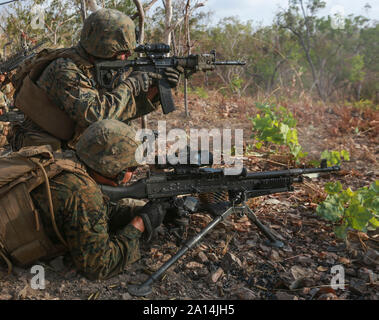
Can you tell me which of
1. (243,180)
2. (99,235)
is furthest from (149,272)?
(243,180)

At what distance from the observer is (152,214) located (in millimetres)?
2699

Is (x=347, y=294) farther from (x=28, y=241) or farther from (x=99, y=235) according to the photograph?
(x=28, y=241)

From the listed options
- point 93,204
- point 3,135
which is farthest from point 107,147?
point 3,135

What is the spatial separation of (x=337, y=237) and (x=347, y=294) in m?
0.80

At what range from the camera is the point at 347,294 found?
2416mm

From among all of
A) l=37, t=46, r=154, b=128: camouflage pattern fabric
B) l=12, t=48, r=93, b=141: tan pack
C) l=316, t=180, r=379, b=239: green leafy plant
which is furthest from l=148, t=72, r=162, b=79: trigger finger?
l=316, t=180, r=379, b=239: green leafy plant

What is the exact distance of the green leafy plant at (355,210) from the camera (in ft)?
9.44

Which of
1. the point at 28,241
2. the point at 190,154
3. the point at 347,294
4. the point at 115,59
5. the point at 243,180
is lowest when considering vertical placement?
the point at 347,294

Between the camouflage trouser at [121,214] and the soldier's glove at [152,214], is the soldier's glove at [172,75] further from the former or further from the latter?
the soldier's glove at [152,214]

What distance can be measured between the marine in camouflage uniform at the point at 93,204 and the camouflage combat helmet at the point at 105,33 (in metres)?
1.25

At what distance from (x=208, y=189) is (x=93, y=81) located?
162 cm

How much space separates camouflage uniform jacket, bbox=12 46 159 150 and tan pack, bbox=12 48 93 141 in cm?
5

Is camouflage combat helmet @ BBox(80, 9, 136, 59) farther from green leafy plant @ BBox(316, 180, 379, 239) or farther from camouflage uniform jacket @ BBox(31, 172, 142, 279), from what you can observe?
green leafy plant @ BBox(316, 180, 379, 239)

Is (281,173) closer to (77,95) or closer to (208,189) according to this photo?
(208,189)
